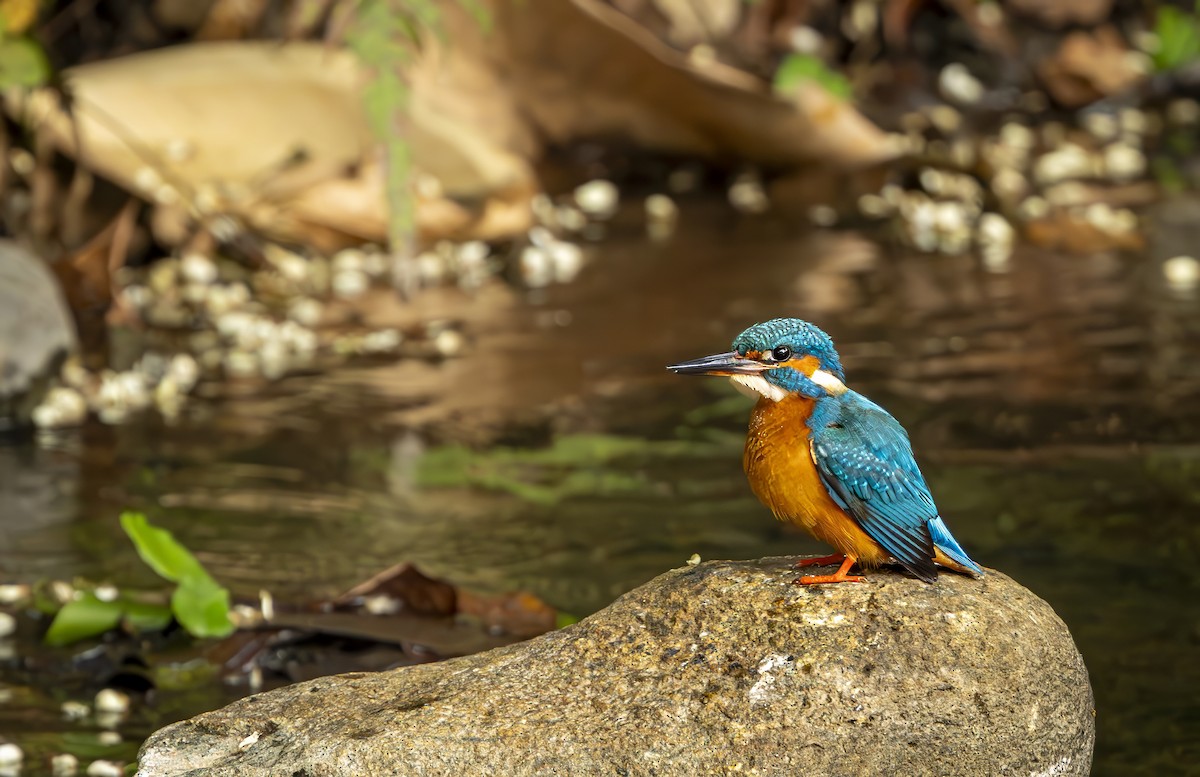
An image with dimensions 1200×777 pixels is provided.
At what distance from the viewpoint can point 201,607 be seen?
430 centimetres

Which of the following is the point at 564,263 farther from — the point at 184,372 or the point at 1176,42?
the point at 1176,42

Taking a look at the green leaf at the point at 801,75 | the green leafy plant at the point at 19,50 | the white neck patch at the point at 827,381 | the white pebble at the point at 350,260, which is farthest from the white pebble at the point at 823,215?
the white neck patch at the point at 827,381

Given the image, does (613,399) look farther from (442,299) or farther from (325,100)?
(325,100)

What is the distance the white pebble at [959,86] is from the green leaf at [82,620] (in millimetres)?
7188

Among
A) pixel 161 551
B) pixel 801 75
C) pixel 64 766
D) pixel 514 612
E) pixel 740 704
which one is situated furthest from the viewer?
pixel 801 75

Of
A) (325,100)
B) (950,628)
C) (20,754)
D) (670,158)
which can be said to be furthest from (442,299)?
(950,628)

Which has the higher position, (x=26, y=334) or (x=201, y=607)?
(x=201, y=607)

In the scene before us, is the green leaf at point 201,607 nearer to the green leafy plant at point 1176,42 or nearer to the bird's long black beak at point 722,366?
the bird's long black beak at point 722,366

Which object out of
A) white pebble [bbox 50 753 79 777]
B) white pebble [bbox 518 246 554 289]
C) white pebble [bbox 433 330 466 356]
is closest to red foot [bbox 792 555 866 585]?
white pebble [bbox 50 753 79 777]

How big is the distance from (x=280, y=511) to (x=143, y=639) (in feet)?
2.98

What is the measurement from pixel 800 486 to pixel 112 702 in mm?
2030

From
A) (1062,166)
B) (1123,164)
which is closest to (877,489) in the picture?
(1062,166)

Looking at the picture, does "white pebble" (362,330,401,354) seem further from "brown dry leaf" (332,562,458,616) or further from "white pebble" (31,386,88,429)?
"brown dry leaf" (332,562,458,616)

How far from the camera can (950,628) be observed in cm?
283
